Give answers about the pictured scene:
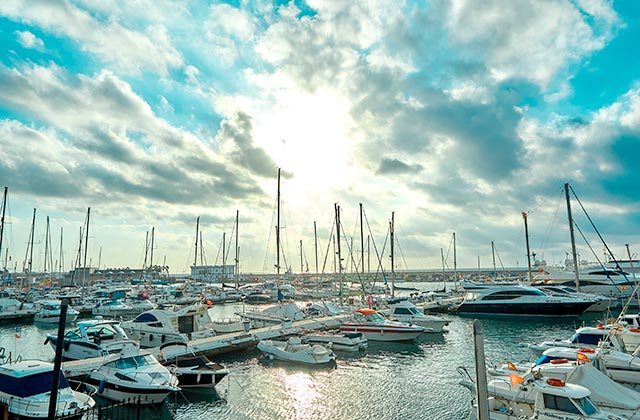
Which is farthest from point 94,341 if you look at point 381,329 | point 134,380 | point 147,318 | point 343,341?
point 381,329

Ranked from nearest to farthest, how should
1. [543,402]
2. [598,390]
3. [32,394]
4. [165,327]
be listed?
[543,402], [598,390], [32,394], [165,327]

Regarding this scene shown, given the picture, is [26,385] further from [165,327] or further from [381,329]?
[381,329]

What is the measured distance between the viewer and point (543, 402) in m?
13.4

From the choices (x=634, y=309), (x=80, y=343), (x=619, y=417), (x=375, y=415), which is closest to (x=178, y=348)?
(x=80, y=343)

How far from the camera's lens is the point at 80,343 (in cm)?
2703

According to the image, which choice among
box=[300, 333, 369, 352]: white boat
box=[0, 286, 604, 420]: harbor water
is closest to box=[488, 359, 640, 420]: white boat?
box=[0, 286, 604, 420]: harbor water

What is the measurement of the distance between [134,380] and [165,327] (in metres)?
14.2

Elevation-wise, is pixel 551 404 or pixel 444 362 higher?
pixel 551 404

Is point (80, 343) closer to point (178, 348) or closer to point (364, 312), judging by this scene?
point (178, 348)

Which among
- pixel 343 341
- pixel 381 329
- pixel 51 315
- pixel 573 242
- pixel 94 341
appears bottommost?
pixel 51 315

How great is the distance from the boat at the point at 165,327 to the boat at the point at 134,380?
10.6 m

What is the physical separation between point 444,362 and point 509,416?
15115 millimetres

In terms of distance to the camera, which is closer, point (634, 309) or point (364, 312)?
point (364, 312)

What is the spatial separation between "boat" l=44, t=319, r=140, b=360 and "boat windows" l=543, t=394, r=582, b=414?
2130cm
